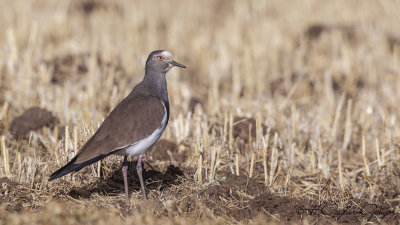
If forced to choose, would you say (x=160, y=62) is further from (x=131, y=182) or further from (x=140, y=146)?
(x=131, y=182)

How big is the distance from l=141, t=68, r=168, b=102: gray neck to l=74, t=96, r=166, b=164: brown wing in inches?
6.4

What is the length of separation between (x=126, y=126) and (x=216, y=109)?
11.0 feet

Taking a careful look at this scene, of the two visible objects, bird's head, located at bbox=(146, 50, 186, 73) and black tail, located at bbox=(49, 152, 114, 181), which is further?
bird's head, located at bbox=(146, 50, 186, 73)

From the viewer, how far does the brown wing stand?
5.86 metres

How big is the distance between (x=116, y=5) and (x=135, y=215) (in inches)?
447

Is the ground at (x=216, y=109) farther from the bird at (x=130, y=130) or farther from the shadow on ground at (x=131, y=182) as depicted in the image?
the bird at (x=130, y=130)

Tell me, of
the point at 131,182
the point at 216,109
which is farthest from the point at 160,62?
the point at 216,109

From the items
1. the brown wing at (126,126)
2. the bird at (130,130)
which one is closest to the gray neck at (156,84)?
the bird at (130,130)

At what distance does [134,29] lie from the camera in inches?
552

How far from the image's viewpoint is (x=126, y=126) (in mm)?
6133

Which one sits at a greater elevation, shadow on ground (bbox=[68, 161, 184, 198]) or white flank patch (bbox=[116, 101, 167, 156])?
white flank patch (bbox=[116, 101, 167, 156])

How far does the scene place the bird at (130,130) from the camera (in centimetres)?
582

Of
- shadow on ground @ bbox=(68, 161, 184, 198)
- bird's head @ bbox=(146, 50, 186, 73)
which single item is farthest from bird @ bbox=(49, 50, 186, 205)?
shadow on ground @ bbox=(68, 161, 184, 198)

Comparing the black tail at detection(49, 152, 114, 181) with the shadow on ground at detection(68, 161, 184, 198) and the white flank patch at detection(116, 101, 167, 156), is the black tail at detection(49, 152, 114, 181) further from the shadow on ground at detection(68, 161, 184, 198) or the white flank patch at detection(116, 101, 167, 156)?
the shadow on ground at detection(68, 161, 184, 198)
